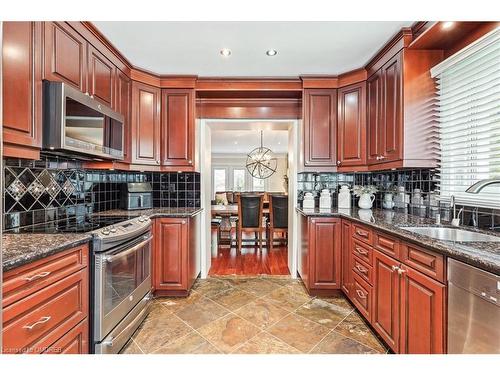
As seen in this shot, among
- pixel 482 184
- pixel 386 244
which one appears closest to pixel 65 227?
pixel 386 244

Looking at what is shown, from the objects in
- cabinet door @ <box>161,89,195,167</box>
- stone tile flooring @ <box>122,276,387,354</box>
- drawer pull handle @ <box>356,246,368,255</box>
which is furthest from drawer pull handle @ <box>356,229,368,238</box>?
cabinet door @ <box>161,89,195,167</box>

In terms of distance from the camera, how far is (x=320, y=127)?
3035mm

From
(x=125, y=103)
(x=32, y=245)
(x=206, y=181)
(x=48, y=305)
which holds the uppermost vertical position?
(x=125, y=103)

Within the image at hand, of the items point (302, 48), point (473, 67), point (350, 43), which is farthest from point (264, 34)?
point (473, 67)

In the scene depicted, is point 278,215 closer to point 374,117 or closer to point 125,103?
point 374,117

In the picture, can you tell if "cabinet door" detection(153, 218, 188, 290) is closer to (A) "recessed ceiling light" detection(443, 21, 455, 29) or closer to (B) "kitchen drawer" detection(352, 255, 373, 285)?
(B) "kitchen drawer" detection(352, 255, 373, 285)

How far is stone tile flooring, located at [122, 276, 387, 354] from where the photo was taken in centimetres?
188

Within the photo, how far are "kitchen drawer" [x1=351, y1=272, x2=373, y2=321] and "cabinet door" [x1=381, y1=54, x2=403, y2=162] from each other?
109 centimetres

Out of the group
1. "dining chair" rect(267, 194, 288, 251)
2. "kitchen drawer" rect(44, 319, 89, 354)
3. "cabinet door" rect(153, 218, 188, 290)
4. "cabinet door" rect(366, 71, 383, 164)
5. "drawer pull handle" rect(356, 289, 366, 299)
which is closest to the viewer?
"kitchen drawer" rect(44, 319, 89, 354)

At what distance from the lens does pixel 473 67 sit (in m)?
1.80

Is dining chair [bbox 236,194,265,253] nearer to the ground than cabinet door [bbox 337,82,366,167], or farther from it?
nearer to the ground

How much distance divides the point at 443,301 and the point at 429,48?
6.34ft

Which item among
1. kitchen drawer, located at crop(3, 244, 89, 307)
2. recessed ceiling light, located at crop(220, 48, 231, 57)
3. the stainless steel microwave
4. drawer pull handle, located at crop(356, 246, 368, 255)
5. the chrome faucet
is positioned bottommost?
drawer pull handle, located at crop(356, 246, 368, 255)

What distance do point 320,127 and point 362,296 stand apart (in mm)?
1828
